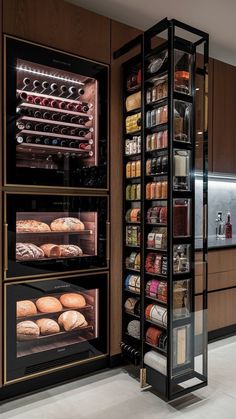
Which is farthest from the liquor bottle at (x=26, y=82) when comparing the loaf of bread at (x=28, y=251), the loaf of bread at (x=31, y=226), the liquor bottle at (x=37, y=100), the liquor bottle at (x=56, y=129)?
the loaf of bread at (x=28, y=251)

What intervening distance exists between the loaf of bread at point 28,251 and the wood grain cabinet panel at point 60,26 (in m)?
1.42

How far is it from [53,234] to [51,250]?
166mm

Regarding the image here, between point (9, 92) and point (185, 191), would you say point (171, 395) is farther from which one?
point (9, 92)

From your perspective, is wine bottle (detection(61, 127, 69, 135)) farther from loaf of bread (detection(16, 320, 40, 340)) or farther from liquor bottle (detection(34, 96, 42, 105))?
loaf of bread (detection(16, 320, 40, 340))

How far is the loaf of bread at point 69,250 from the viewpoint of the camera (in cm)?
260

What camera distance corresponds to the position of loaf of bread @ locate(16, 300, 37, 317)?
2.42 meters

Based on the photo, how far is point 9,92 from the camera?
7.43 feet

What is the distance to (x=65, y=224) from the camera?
2613 millimetres

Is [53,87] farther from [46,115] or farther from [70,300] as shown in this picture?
[70,300]

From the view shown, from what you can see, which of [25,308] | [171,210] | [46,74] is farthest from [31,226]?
[46,74]

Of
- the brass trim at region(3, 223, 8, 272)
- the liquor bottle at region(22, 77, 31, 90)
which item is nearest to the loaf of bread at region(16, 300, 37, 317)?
the brass trim at region(3, 223, 8, 272)

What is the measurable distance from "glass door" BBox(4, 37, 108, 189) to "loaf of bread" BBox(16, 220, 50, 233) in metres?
0.29

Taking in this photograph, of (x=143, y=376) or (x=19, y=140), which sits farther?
(x=143, y=376)

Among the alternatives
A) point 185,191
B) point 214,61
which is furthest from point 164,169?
point 214,61
